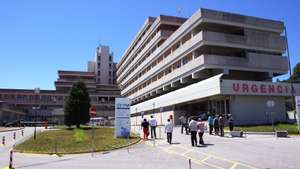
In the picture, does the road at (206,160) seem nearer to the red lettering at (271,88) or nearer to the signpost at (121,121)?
the signpost at (121,121)

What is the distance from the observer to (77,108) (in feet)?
159

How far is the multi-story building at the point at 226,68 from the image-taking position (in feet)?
122

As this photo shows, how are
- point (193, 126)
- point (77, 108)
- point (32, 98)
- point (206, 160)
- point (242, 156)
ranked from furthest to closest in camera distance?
point (32, 98) → point (77, 108) → point (193, 126) → point (242, 156) → point (206, 160)

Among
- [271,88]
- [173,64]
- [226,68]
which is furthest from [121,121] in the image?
[173,64]

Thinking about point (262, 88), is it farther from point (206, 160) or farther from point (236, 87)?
point (206, 160)

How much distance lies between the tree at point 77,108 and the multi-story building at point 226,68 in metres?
13.1

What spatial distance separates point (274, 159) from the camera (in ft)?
45.0

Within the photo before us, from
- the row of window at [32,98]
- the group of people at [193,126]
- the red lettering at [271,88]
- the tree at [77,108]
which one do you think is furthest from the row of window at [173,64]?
the row of window at [32,98]

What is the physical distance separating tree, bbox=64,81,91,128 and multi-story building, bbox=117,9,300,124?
1306 centimetres

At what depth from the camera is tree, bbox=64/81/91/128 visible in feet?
158

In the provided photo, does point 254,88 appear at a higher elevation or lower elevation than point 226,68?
lower

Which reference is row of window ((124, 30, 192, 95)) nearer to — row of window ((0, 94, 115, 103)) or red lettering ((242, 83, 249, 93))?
red lettering ((242, 83, 249, 93))

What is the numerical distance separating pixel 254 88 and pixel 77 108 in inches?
1012

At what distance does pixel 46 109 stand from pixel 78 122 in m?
73.0
